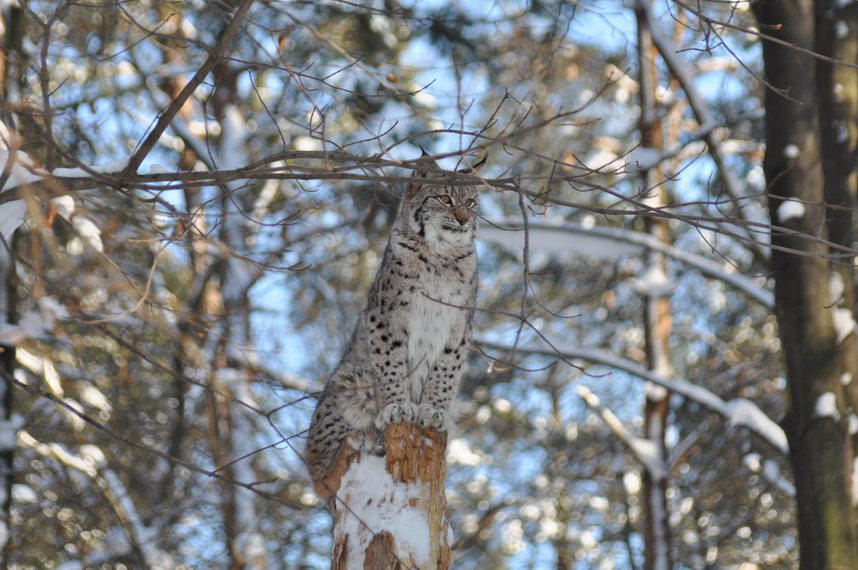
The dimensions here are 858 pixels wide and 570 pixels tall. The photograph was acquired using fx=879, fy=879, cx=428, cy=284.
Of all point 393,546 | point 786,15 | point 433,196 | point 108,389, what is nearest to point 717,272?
point 786,15

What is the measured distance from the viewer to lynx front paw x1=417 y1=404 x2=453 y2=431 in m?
4.77

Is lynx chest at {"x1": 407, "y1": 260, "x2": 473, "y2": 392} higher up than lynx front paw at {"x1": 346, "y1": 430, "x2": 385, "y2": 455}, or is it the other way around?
lynx chest at {"x1": 407, "y1": 260, "x2": 473, "y2": 392}

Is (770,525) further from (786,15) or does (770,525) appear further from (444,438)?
(444,438)

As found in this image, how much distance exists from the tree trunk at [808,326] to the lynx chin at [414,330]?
219 cm

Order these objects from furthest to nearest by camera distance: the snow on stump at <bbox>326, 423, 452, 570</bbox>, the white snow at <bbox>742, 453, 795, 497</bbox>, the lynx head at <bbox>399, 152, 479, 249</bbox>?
the white snow at <bbox>742, 453, 795, 497</bbox>, the lynx head at <bbox>399, 152, 479, 249</bbox>, the snow on stump at <bbox>326, 423, 452, 570</bbox>

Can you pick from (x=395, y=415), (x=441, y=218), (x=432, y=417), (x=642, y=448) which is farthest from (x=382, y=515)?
(x=642, y=448)

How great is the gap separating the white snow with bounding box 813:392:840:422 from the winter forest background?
0.02 metres

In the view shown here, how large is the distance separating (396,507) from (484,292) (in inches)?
350

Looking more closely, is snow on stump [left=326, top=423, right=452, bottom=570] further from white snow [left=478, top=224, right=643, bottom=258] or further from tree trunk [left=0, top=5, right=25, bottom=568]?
tree trunk [left=0, top=5, right=25, bottom=568]

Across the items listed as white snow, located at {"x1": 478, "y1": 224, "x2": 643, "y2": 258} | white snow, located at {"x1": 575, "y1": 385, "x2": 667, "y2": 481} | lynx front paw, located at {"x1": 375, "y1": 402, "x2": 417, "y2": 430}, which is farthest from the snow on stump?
white snow, located at {"x1": 575, "y1": 385, "x2": 667, "y2": 481}

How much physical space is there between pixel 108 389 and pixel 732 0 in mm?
9259

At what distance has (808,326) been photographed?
6.18m

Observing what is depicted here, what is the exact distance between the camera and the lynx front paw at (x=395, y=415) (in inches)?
184

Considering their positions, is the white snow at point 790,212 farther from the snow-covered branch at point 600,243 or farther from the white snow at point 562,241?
the white snow at point 562,241
